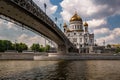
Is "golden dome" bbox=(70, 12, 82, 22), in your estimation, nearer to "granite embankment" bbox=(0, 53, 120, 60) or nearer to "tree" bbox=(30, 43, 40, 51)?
"tree" bbox=(30, 43, 40, 51)

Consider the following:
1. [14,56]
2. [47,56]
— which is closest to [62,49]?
[47,56]

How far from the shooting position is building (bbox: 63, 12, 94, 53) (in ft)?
522

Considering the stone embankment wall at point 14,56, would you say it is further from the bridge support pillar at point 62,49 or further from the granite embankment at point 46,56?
the bridge support pillar at point 62,49

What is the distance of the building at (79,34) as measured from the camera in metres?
159

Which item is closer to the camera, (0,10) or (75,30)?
(0,10)

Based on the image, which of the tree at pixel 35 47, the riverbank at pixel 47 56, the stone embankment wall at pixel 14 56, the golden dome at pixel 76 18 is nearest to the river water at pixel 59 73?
the riverbank at pixel 47 56

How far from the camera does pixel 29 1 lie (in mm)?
33719

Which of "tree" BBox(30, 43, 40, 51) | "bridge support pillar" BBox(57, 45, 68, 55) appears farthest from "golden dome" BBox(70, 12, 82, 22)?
"bridge support pillar" BBox(57, 45, 68, 55)

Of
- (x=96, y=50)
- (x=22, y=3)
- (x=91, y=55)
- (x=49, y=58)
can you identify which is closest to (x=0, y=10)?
(x=22, y=3)

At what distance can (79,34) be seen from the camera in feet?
532

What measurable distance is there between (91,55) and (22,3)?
84443 millimetres

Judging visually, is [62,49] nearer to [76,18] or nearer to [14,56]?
[14,56]

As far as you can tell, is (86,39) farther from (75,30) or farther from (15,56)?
(15,56)

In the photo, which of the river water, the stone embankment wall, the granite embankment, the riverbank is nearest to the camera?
the river water
